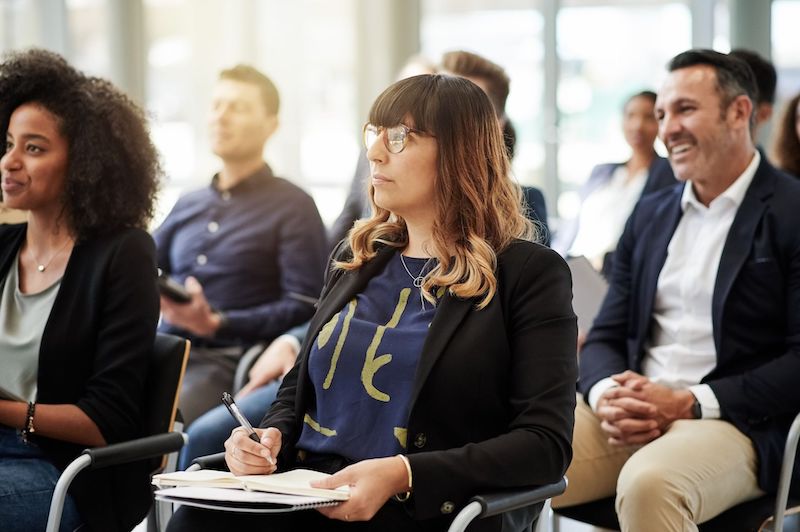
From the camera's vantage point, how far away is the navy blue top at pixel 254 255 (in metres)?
3.71

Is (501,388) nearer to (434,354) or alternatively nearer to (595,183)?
(434,354)

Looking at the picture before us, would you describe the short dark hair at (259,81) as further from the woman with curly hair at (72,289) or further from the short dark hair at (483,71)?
the woman with curly hair at (72,289)

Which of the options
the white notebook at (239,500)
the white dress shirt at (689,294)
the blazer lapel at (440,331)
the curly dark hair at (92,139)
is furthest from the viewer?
the white dress shirt at (689,294)

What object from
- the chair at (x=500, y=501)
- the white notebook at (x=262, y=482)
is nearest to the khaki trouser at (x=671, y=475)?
the chair at (x=500, y=501)

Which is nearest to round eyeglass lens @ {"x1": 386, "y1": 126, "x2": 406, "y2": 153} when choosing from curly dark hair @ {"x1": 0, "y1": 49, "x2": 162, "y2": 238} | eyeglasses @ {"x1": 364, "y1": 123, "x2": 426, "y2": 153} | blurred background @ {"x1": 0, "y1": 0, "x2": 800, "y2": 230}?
eyeglasses @ {"x1": 364, "y1": 123, "x2": 426, "y2": 153}

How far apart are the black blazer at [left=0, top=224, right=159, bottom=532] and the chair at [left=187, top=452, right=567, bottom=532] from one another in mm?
918

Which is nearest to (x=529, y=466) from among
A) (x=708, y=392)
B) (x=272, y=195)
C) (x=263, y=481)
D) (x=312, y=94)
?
(x=263, y=481)

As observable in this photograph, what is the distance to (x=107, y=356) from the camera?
2395 mm

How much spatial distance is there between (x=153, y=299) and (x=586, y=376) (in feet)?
3.93

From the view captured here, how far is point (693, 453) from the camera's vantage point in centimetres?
245

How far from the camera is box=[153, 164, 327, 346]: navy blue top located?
3705 mm

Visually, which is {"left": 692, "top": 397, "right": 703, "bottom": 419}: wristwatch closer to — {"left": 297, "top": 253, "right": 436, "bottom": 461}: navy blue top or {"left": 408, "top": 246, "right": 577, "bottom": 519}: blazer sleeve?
{"left": 408, "top": 246, "right": 577, "bottom": 519}: blazer sleeve

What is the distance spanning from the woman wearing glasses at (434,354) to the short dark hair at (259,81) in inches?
79.8

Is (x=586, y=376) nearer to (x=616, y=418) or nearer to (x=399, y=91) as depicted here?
(x=616, y=418)
